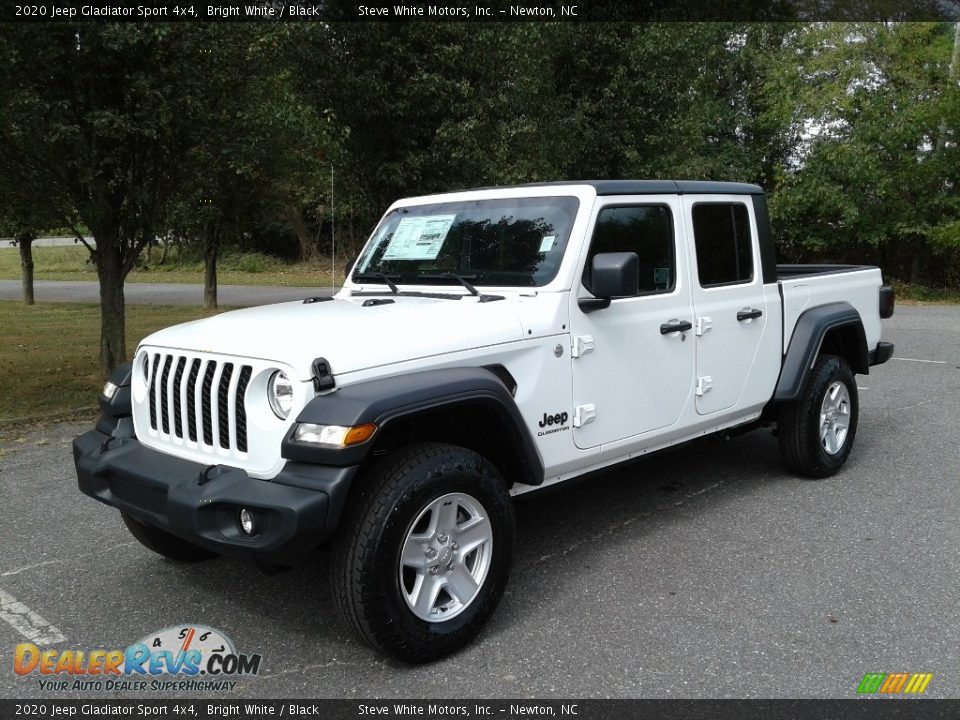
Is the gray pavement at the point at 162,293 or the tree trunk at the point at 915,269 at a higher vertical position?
the tree trunk at the point at 915,269

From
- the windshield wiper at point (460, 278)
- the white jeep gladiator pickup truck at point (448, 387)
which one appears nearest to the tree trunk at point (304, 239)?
the white jeep gladiator pickup truck at point (448, 387)

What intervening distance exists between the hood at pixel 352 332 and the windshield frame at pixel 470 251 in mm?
210

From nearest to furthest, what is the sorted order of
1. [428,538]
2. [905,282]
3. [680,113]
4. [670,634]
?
[428,538] < [670,634] < [680,113] < [905,282]

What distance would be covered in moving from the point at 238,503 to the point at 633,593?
1874mm

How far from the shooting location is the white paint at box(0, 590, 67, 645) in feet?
11.6

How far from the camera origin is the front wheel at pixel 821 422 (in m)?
5.34

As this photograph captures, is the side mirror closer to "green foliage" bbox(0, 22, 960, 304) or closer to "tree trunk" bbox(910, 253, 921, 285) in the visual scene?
"green foliage" bbox(0, 22, 960, 304)

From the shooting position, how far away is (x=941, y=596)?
3805 millimetres

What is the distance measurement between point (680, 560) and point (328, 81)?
7862 millimetres

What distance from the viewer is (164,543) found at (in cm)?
413

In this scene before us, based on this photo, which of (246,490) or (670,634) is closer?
(246,490)

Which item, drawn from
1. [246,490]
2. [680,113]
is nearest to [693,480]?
[246,490]

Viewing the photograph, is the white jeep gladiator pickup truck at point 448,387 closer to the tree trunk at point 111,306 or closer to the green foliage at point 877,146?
the tree trunk at point 111,306

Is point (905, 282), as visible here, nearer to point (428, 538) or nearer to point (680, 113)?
point (680, 113)
